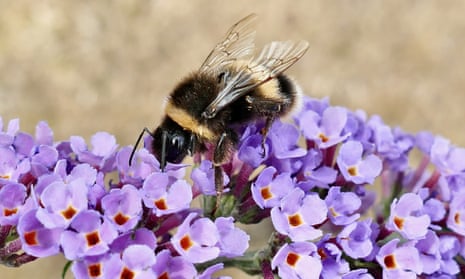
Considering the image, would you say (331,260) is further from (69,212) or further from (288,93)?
(69,212)

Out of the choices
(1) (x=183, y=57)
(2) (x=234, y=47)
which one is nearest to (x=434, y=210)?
(2) (x=234, y=47)

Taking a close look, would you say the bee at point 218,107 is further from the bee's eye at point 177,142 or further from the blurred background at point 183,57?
the blurred background at point 183,57

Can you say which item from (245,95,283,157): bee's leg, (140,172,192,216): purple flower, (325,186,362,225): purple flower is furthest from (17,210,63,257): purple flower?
(325,186,362,225): purple flower

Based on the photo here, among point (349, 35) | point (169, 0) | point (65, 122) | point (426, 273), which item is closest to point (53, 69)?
point (65, 122)

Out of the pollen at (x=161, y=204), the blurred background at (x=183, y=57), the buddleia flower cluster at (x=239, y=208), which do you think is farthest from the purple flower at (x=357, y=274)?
the blurred background at (x=183, y=57)

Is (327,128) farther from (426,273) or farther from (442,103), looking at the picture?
(442,103)

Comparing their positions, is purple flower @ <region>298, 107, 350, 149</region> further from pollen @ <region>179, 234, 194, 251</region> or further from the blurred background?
the blurred background

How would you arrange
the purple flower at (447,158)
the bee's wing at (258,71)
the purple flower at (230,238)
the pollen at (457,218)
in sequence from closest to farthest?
the purple flower at (230,238) → the bee's wing at (258,71) → the pollen at (457,218) → the purple flower at (447,158)
